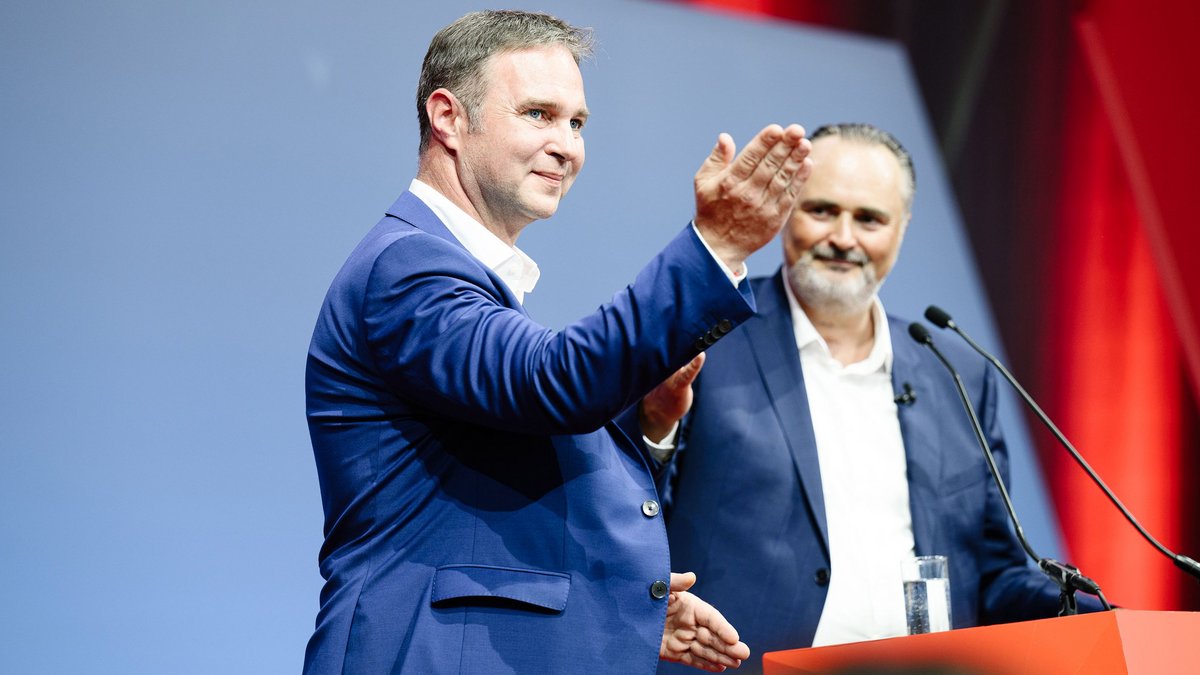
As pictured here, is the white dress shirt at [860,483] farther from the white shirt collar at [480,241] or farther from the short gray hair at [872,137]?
the white shirt collar at [480,241]

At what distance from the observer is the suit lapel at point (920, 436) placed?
255 centimetres

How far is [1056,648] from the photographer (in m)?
1.45

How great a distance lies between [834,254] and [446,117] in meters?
1.31

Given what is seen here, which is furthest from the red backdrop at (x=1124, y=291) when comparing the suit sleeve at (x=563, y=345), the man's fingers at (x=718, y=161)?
the suit sleeve at (x=563, y=345)

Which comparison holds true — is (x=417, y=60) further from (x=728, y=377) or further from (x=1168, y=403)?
(x=1168, y=403)

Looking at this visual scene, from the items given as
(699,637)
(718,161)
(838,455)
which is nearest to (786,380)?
(838,455)

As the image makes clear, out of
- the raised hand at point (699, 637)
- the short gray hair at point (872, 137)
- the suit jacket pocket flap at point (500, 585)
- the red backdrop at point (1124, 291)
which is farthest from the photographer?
the red backdrop at point (1124, 291)

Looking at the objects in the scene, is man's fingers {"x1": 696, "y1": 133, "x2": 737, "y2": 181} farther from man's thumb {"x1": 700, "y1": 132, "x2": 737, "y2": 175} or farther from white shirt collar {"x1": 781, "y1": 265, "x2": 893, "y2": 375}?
white shirt collar {"x1": 781, "y1": 265, "x2": 893, "y2": 375}

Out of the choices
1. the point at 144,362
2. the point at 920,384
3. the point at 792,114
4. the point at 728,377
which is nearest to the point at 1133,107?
the point at 792,114

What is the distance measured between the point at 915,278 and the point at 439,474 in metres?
2.49

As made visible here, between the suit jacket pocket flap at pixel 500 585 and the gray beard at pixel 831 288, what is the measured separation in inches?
57.3

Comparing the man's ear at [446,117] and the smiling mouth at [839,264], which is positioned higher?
the smiling mouth at [839,264]

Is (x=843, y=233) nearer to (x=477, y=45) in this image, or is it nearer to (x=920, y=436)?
(x=920, y=436)

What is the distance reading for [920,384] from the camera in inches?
109
